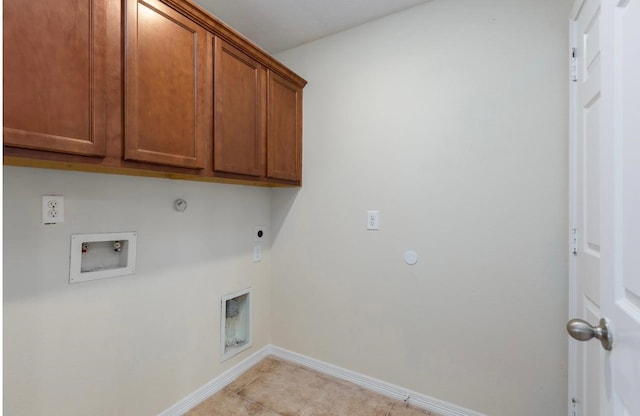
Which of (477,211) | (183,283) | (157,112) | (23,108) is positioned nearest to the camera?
(23,108)

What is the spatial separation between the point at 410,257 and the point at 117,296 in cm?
170

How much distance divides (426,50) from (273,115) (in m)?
1.07

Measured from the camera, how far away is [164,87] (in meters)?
1.43

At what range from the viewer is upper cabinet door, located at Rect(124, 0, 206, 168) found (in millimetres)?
1314

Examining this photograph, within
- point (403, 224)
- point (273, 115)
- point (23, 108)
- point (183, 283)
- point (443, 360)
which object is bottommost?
point (443, 360)

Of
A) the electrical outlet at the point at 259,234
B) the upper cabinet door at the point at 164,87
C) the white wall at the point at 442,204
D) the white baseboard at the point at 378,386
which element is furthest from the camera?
the electrical outlet at the point at 259,234

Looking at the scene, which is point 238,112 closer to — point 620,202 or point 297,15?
point 297,15

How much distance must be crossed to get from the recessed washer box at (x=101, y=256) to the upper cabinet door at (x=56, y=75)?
53 centimetres

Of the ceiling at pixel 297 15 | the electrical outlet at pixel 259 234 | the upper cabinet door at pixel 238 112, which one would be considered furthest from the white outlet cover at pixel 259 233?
the ceiling at pixel 297 15

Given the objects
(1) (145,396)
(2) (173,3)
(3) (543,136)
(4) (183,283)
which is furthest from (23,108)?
(3) (543,136)

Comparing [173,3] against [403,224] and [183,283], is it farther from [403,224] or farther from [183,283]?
[403,224]

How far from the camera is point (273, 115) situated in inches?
83.2

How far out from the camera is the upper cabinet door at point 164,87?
4.31ft

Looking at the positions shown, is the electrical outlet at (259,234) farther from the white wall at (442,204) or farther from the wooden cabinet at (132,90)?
the wooden cabinet at (132,90)
